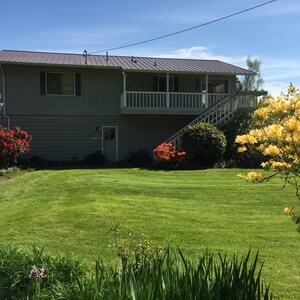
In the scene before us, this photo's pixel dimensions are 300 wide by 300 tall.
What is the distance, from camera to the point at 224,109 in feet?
73.3

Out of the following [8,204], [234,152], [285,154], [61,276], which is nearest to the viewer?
[285,154]

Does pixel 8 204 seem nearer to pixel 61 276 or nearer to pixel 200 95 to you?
pixel 61 276

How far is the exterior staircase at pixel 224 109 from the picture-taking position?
22.1m

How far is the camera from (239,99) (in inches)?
892

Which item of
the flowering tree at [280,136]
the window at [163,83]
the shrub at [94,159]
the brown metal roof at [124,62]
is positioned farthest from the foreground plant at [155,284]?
the window at [163,83]

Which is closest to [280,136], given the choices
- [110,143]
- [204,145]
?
[204,145]

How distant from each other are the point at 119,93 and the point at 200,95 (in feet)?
14.6

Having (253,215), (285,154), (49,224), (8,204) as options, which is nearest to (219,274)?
(285,154)

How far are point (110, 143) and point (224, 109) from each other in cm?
636

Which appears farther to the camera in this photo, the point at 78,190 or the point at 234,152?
the point at 234,152

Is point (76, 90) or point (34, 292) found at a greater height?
point (76, 90)

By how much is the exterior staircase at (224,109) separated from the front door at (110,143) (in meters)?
2.98

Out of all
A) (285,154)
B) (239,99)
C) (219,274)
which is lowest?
(219,274)

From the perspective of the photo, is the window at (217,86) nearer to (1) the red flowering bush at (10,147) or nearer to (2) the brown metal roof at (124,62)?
(2) the brown metal roof at (124,62)
